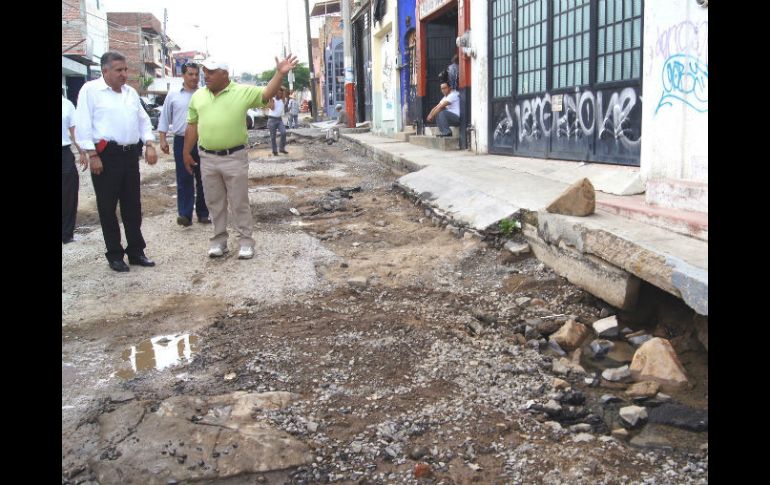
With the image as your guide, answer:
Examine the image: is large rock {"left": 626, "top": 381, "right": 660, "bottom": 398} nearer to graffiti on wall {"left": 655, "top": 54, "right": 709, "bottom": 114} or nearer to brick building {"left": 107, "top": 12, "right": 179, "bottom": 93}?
graffiti on wall {"left": 655, "top": 54, "right": 709, "bottom": 114}

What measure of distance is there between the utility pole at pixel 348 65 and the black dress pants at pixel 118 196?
18835 mm

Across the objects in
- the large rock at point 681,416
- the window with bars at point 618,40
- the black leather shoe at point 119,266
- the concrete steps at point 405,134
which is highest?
the window with bars at point 618,40

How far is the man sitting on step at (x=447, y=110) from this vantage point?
1190cm

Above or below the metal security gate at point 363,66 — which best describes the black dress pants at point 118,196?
below

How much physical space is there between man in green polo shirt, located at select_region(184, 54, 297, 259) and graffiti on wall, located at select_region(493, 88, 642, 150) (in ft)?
12.3

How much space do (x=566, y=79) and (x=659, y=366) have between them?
5.95m

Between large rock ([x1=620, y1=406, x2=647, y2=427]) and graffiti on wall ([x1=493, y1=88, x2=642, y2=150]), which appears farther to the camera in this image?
graffiti on wall ([x1=493, y1=88, x2=642, y2=150])

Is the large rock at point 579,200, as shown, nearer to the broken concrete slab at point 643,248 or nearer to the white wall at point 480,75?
the broken concrete slab at point 643,248

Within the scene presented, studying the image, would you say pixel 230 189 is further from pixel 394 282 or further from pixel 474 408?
pixel 474 408

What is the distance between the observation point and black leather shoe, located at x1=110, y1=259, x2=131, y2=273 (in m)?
5.48

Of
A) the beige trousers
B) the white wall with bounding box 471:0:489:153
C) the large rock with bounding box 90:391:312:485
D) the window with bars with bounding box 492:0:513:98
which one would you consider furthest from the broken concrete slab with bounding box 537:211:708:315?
the white wall with bounding box 471:0:489:153

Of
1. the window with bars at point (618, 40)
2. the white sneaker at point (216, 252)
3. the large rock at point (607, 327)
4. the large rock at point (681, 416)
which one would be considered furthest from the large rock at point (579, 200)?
the white sneaker at point (216, 252)

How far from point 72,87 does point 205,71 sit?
108ft
